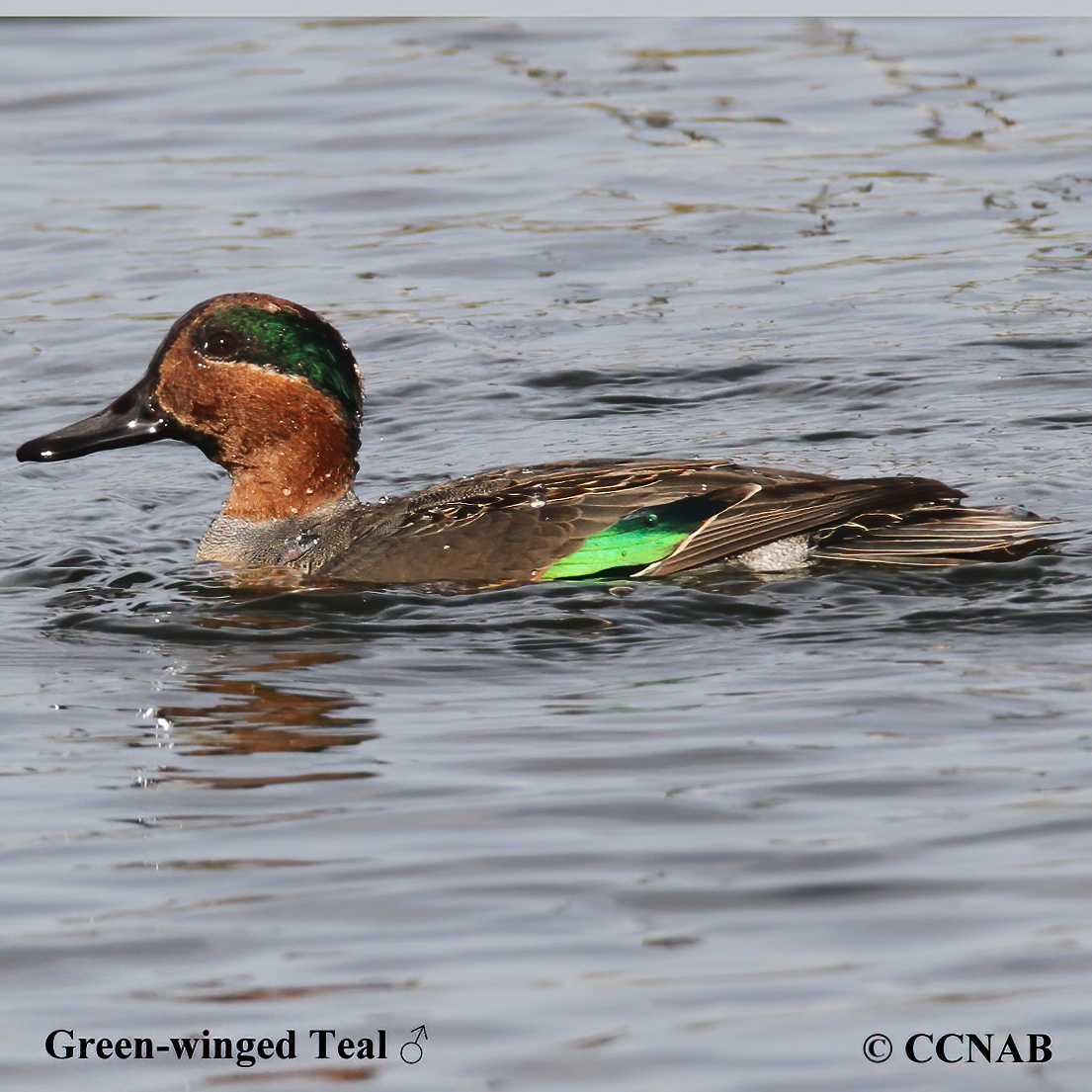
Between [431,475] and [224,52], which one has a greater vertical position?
[224,52]

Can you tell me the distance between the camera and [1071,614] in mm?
7484

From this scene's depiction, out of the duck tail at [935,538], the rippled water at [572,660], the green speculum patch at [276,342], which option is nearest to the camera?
the rippled water at [572,660]

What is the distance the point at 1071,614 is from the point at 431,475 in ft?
12.8

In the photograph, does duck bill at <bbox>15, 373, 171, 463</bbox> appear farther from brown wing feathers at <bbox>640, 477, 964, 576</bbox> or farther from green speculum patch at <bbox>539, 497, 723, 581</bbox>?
brown wing feathers at <bbox>640, 477, 964, 576</bbox>

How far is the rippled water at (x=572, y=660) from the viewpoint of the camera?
4.73 meters

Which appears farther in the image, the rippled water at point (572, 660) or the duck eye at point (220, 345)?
the duck eye at point (220, 345)

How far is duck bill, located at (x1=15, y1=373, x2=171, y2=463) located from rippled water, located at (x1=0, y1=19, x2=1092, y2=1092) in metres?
0.49

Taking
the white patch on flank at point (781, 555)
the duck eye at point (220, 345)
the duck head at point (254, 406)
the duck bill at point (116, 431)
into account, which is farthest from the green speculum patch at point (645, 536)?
the duck bill at point (116, 431)

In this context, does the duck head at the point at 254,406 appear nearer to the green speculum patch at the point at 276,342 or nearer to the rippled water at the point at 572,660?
the green speculum patch at the point at 276,342

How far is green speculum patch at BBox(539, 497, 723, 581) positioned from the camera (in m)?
8.03

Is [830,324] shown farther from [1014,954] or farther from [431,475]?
[1014,954]

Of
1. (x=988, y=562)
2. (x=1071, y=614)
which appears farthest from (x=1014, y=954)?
(x=988, y=562)

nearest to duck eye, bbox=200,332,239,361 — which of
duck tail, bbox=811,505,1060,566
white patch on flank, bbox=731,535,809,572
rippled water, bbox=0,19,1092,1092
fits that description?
rippled water, bbox=0,19,1092,1092

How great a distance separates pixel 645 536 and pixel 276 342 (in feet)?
5.93
